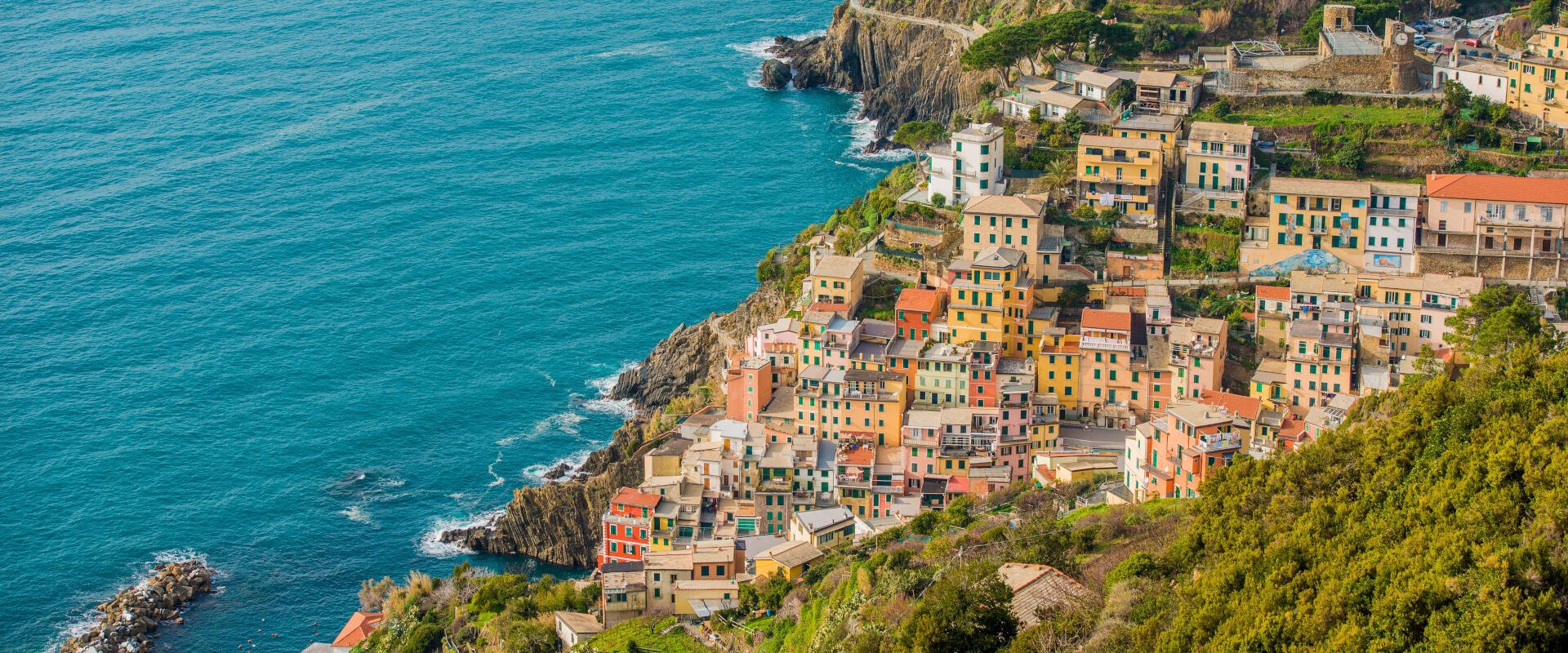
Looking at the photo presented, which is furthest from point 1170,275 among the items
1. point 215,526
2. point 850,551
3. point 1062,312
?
point 215,526

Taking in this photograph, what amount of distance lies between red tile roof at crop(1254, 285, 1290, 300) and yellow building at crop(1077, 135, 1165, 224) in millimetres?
11287

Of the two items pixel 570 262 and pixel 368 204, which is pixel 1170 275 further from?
pixel 368 204

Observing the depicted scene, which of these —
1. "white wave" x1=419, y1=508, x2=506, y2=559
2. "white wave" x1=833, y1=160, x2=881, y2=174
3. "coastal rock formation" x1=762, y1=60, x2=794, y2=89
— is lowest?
"white wave" x1=419, y1=508, x2=506, y2=559

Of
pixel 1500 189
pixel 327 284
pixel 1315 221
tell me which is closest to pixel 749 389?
pixel 1315 221

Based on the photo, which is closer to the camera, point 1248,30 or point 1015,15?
point 1248,30

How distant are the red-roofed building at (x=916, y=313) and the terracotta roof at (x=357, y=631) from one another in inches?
1563

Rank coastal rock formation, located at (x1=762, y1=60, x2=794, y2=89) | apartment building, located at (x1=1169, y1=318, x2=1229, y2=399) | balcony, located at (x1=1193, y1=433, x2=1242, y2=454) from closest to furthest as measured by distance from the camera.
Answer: balcony, located at (x1=1193, y1=433, x2=1242, y2=454) < apartment building, located at (x1=1169, y1=318, x2=1229, y2=399) < coastal rock formation, located at (x1=762, y1=60, x2=794, y2=89)

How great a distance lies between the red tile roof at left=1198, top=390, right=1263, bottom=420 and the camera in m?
94.9

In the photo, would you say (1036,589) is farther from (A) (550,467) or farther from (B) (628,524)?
(A) (550,467)

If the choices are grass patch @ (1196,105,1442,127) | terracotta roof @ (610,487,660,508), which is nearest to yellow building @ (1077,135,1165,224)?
grass patch @ (1196,105,1442,127)

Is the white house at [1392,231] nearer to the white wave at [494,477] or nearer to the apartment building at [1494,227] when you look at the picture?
the apartment building at [1494,227]

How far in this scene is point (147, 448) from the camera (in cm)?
11950

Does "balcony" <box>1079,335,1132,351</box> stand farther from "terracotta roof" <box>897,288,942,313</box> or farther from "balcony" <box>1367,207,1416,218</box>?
"balcony" <box>1367,207,1416,218</box>

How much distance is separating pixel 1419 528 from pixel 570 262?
3995 inches
